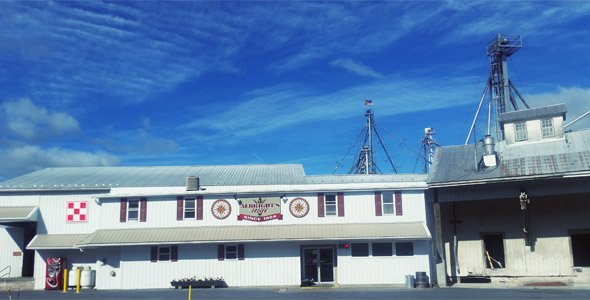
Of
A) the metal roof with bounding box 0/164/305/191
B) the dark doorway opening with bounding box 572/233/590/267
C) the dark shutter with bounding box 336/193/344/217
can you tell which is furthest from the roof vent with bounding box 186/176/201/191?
the dark doorway opening with bounding box 572/233/590/267

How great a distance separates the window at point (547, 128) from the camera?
33.9m

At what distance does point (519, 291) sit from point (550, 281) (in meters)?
6.08

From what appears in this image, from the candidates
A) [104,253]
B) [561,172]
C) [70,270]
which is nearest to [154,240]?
[104,253]

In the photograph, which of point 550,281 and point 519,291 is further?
point 550,281

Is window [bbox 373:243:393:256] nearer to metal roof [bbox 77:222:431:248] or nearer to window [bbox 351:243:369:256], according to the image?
window [bbox 351:243:369:256]

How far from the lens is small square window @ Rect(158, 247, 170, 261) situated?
3128 centimetres

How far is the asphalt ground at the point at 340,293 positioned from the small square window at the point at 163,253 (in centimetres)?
230

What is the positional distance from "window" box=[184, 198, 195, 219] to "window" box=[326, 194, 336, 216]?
9042mm

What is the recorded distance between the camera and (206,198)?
32312 mm

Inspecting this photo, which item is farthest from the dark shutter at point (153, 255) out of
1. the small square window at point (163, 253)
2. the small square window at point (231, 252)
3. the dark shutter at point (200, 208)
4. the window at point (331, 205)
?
the window at point (331, 205)

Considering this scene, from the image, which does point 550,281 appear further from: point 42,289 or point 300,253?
point 42,289

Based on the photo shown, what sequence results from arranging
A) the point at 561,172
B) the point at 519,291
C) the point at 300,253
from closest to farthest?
the point at 519,291, the point at 561,172, the point at 300,253

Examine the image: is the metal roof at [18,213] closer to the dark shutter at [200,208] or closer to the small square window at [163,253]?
the small square window at [163,253]

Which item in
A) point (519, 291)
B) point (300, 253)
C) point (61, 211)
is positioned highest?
point (61, 211)
